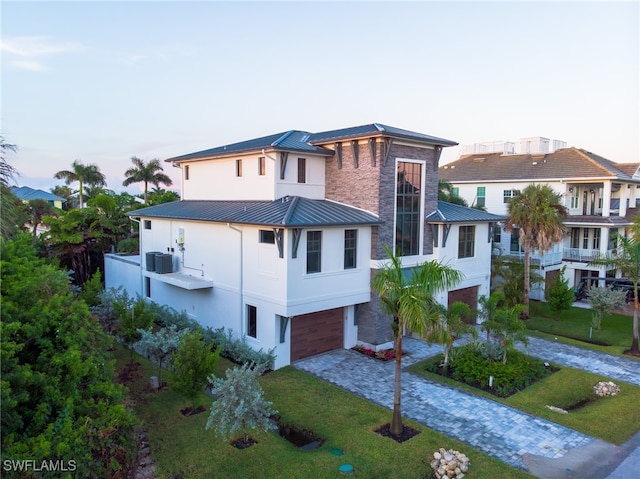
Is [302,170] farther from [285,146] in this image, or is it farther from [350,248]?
[350,248]

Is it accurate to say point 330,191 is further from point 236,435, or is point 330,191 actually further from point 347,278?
point 236,435

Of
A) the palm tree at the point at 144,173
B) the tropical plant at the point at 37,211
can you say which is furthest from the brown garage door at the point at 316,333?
the palm tree at the point at 144,173

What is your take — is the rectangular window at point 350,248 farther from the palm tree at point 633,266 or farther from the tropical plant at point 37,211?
the tropical plant at point 37,211

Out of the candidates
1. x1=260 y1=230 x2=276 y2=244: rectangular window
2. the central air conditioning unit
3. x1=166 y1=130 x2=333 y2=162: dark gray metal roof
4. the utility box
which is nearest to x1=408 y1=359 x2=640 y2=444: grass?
x1=260 y1=230 x2=276 y2=244: rectangular window

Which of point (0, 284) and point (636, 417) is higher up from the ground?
point (0, 284)

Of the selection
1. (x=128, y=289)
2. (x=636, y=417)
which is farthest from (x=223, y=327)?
(x=636, y=417)


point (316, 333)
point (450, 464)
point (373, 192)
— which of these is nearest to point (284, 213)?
point (373, 192)

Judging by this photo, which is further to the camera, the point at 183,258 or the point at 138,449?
the point at 183,258
